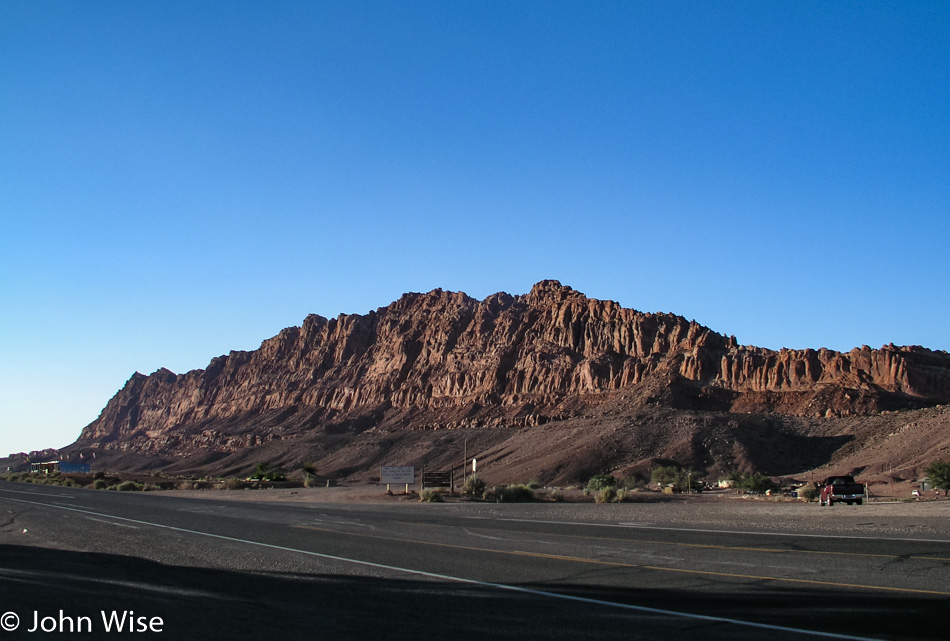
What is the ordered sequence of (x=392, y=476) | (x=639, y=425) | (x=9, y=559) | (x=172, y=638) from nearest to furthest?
(x=172, y=638) → (x=9, y=559) → (x=392, y=476) → (x=639, y=425)

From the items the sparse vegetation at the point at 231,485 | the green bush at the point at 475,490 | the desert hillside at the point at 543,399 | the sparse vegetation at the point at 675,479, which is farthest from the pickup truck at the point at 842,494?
the sparse vegetation at the point at 231,485

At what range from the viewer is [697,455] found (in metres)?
65.1

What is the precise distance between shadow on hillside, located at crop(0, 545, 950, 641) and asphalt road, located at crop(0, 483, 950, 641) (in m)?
0.04

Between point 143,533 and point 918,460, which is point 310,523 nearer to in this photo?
point 143,533

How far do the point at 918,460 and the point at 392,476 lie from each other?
3774 centimetres

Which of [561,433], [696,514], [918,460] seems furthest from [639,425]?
[696,514]

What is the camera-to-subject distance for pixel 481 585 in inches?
450

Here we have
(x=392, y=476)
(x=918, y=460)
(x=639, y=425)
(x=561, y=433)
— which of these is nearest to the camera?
(x=392, y=476)

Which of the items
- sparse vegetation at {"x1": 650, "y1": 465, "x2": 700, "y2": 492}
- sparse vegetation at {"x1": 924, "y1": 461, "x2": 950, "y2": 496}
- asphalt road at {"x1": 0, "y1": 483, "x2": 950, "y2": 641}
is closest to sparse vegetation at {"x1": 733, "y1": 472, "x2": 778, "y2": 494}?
sparse vegetation at {"x1": 650, "y1": 465, "x2": 700, "y2": 492}

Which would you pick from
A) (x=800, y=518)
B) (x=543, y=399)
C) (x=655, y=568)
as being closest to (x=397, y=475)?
(x=800, y=518)

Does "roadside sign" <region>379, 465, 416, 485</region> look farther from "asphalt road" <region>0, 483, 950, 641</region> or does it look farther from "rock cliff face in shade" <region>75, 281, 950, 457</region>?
"rock cliff face in shade" <region>75, 281, 950, 457</region>

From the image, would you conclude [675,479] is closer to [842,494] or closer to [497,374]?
[842,494]

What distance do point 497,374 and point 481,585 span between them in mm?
104039

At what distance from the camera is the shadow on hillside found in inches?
333
